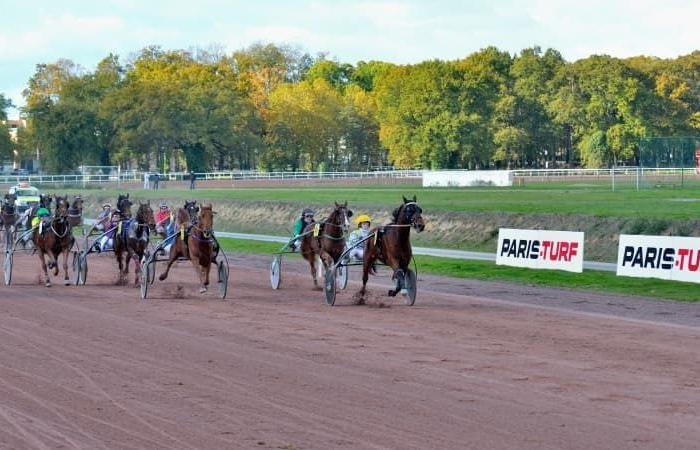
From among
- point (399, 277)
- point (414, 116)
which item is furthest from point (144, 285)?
point (414, 116)

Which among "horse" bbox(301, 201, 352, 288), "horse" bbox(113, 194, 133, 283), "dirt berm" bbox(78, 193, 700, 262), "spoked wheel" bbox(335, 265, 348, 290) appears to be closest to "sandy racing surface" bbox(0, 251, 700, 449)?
"horse" bbox(301, 201, 352, 288)

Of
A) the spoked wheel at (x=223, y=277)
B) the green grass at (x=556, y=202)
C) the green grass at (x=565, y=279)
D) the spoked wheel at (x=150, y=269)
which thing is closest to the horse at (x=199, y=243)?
the spoked wheel at (x=223, y=277)

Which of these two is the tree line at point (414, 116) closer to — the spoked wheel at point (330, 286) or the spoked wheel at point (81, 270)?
the spoked wheel at point (81, 270)

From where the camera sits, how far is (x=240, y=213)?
49344mm

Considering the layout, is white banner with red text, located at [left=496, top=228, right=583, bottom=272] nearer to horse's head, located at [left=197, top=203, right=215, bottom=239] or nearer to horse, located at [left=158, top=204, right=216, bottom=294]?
horse, located at [left=158, top=204, right=216, bottom=294]

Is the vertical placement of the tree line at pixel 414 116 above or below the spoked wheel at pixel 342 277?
above

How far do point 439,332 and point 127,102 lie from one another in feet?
258

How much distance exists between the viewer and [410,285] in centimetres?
1884

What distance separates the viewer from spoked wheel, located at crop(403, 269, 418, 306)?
61.3ft

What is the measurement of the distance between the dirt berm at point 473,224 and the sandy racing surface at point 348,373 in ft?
28.1

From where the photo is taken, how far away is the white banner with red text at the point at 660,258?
21781mm

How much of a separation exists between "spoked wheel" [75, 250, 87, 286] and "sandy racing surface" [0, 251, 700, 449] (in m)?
2.95

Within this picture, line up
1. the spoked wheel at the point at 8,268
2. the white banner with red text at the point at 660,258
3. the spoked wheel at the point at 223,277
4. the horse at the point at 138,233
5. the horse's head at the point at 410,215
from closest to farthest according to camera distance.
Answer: the horse's head at the point at 410,215 < the spoked wheel at the point at 223,277 < the white banner with red text at the point at 660,258 < the horse at the point at 138,233 < the spoked wheel at the point at 8,268

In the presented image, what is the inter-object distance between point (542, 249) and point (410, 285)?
794cm
